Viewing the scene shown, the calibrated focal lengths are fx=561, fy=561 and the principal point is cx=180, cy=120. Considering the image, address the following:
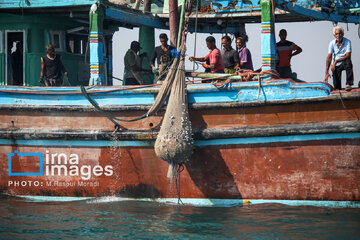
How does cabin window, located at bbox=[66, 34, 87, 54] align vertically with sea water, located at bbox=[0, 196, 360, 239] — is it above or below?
above

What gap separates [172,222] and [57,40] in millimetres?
5090

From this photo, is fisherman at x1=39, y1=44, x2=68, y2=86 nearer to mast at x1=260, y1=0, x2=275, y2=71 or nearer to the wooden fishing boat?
the wooden fishing boat

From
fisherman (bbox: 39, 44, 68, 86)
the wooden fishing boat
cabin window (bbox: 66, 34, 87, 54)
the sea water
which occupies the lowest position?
the sea water

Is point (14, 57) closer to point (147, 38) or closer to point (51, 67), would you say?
point (51, 67)

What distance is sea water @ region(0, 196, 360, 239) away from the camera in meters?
Result: 6.77

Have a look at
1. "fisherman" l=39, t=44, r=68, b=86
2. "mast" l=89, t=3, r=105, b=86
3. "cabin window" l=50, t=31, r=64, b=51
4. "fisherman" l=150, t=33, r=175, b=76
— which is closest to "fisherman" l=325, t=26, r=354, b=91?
"fisherman" l=150, t=33, r=175, b=76

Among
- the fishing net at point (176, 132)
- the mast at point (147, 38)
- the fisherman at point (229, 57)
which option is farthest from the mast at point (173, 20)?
the mast at point (147, 38)

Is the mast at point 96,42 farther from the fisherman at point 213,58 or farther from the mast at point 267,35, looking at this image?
the mast at point 267,35

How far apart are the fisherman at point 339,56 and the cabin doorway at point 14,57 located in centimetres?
569

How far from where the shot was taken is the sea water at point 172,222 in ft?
22.2

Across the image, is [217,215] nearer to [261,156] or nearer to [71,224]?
[261,156]

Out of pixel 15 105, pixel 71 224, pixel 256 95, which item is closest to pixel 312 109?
pixel 256 95

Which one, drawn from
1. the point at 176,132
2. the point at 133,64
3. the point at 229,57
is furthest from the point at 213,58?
the point at 133,64

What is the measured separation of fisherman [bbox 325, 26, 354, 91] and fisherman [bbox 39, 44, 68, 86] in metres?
4.59
